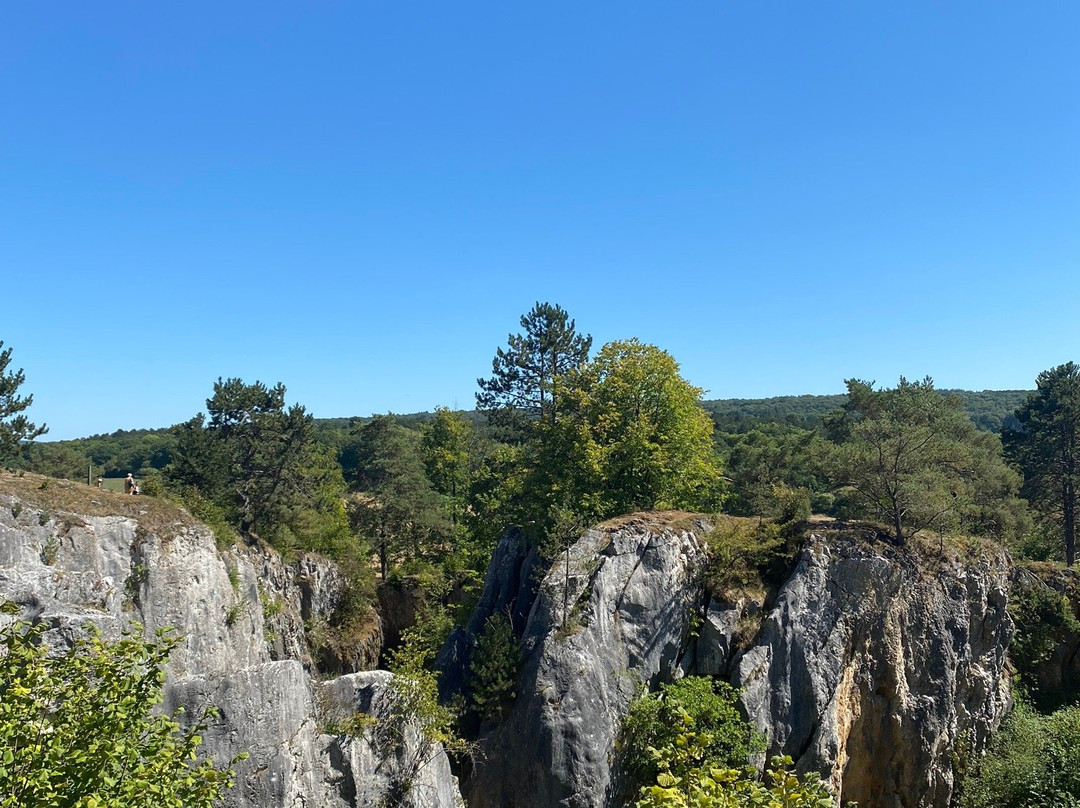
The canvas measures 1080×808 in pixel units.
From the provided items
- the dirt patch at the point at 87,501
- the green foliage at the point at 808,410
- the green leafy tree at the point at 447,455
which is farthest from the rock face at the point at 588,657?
the green foliage at the point at 808,410

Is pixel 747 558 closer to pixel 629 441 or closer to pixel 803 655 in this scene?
pixel 803 655

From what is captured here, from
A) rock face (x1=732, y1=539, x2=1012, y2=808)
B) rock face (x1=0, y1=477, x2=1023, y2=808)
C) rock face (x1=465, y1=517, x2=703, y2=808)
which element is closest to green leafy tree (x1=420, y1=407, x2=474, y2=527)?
rock face (x1=0, y1=477, x2=1023, y2=808)

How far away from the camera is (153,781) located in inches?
277

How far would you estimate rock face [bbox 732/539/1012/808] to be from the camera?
59.0 ft

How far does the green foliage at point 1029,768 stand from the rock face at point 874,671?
2.27 feet

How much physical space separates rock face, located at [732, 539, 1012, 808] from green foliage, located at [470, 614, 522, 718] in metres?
6.06

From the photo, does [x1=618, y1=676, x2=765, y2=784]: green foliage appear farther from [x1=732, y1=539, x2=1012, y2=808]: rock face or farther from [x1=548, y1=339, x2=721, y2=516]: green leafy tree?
[x1=548, y1=339, x2=721, y2=516]: green leafy tree

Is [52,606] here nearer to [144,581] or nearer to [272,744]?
[272,744]

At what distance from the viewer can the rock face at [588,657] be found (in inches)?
635

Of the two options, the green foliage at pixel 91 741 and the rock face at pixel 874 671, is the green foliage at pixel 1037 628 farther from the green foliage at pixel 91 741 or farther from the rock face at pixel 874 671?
the green foliage at pixel 91 741

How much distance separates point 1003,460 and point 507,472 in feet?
94.1

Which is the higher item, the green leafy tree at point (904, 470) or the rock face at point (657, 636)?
the green leafy tree at point (904, 470)

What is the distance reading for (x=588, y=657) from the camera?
1725cm

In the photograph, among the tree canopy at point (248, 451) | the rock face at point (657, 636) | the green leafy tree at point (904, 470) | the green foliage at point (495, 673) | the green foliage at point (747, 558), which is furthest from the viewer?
the tree canopy at point (248, 451)
